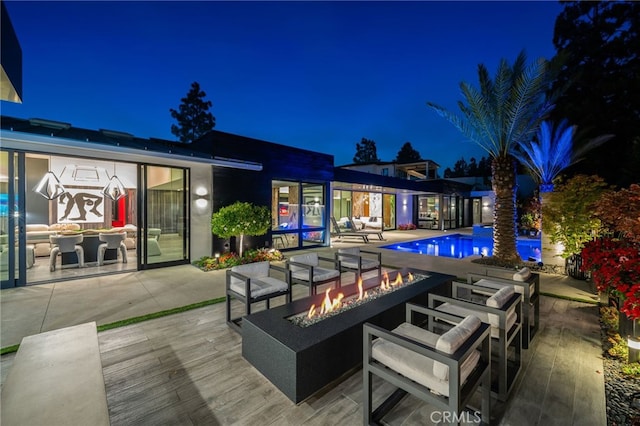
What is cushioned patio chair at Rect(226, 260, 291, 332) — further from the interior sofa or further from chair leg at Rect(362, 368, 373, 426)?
the interior sofa

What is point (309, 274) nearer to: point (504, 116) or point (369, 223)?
point (504, 116)

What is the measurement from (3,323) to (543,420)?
5854 mm

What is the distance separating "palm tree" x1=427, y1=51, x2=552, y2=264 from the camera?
20.6 ft

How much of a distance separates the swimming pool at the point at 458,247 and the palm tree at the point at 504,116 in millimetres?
2196

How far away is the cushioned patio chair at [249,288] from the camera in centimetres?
325

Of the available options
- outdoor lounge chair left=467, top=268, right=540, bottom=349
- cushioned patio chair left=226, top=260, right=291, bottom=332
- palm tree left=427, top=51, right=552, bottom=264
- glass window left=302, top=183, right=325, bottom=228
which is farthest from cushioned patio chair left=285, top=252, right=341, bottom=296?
palm tree left=427, top=51, right=552, bottom=264

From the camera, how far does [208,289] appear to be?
4.97m

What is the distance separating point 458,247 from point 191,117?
24899mm

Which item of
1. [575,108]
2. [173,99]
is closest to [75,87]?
[173,99]

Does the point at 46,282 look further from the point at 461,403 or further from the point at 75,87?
the point at 75,87

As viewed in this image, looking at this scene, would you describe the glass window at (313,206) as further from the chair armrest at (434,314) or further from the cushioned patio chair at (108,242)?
the chair armrest at (434,314)

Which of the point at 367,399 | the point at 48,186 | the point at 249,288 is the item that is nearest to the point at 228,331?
the point at 249,288

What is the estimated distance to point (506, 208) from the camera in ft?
23.6

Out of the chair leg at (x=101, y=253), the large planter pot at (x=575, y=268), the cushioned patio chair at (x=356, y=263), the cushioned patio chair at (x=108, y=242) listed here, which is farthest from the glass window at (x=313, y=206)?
the large planter pot at (x=575, y=268)
